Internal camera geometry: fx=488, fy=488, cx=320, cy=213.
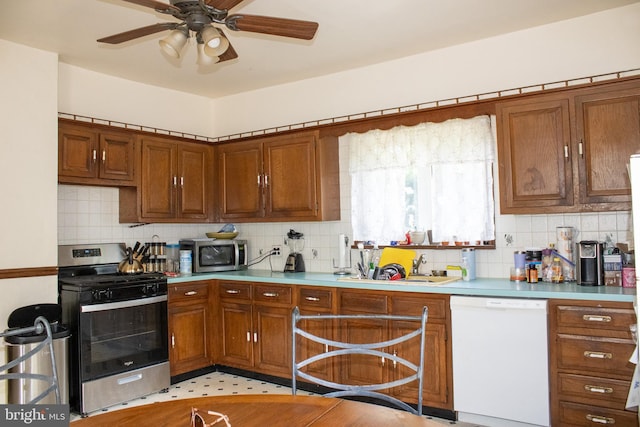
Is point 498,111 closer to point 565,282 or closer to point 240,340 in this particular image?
point 565,282

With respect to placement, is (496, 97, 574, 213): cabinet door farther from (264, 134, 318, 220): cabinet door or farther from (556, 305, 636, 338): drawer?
(264, 134, 318, 220): cabinet door

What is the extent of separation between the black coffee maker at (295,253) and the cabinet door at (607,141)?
2.39 meters

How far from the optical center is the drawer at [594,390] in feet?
8.70

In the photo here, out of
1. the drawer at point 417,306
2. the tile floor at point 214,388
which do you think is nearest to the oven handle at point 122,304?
the tile floor at point 214,388

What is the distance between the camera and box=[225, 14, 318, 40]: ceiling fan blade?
2.15 metres

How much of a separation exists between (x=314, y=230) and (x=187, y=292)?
4.11ft

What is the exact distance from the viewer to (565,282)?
3.25 m

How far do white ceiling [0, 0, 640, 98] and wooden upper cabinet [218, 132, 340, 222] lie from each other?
2.12 ft

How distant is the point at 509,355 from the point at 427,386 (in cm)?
60

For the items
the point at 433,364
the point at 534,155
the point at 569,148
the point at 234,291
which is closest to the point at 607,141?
the point at 569,148

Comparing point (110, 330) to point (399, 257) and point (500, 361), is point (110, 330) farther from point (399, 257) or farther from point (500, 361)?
point (500, 361)

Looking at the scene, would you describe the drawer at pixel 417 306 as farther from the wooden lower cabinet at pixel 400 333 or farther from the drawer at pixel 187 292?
the drawer at pixel 187 292

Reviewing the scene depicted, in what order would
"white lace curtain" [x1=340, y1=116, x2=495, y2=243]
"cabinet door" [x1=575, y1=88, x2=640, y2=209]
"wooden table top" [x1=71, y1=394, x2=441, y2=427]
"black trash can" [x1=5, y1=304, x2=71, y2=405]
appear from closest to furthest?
"wooden table top" [x1=71, y1=394, x2=441, y2=427] → "cabinet door" [x1=575, y1=88, x2=640, y2=209] → "black trash can" [x1=5, y1=304, x2=71, y2=405] → "white lace curtain" [x1=340, y1=116, x2=495, y2=243]

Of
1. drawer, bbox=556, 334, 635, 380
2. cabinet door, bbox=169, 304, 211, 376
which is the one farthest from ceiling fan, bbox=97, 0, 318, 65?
cabinet door, bbox=169, 304, 211, 376
